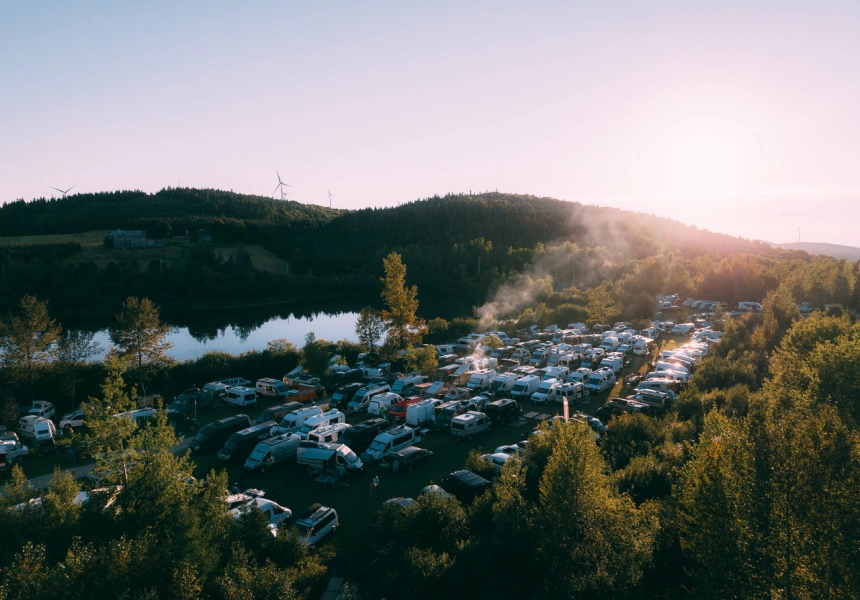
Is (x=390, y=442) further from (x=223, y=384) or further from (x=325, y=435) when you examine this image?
(x=223, y=384)

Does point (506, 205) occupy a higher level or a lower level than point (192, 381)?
higher

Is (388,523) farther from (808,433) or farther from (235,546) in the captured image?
(808,433)

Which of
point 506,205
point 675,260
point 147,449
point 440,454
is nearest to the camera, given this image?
point 147,449

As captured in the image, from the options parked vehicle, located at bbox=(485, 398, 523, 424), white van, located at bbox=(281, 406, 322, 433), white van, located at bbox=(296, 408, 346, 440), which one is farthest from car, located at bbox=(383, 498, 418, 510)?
parked vehicle, located at bbox=(485, 398, 523, 424)

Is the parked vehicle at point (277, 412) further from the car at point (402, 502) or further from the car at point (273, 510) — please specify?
the car at point (402, 502)

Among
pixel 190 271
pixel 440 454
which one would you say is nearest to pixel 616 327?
pixel 440 454

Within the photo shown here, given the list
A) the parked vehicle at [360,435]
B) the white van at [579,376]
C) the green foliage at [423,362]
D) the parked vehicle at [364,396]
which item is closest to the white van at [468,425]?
the parked vehicle at [360,435]

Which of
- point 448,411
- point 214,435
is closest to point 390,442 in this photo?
point 448,411
